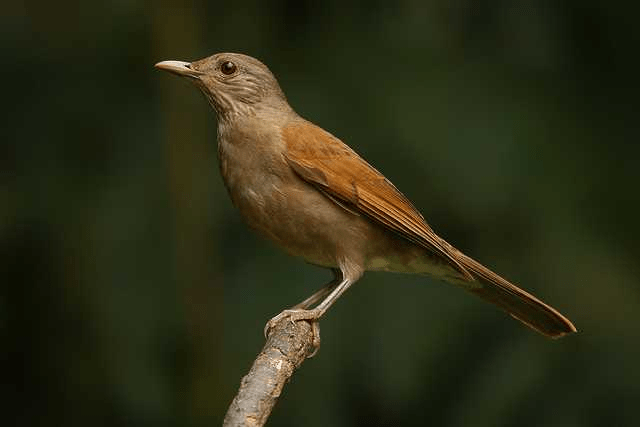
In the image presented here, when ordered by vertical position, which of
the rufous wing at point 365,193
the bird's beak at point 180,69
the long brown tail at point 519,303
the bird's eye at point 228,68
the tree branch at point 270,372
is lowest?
the tree branch at point 270,372

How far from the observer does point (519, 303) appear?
16.2 ft

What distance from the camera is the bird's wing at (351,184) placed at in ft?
15.1

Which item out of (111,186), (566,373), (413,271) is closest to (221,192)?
(111,186)

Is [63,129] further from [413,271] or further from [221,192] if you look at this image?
[413,271]

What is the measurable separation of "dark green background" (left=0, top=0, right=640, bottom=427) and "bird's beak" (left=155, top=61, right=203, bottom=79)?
4.08 ft

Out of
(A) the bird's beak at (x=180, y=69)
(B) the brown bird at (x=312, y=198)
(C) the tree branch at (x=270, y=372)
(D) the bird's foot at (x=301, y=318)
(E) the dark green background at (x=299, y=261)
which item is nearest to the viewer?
(C) the tree branch at (x=270, y=372)

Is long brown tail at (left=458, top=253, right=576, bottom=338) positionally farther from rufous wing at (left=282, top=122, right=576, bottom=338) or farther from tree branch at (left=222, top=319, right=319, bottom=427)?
tree branch at (left=222, top=319, right=319, bottom=427)

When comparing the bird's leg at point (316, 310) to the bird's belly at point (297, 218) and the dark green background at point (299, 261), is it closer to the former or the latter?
the bird's belly at point (297, 218)

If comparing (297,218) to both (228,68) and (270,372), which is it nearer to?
(228,68)

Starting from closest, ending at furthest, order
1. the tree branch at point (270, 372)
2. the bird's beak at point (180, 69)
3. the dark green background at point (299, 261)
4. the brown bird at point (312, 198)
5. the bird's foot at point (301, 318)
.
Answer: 1. the tree branch at point (270, 372)
2. the bird's foot at point (301, 318)
3. the brown bird at point (312, 198)
4. the bird's beak at point (180, 69)
5. the dark green background at point (299, 261)

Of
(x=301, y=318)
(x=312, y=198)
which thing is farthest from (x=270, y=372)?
(x=312, y=198)

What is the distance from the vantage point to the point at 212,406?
19.0 feet

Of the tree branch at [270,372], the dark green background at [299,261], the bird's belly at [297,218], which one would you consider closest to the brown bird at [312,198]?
the bird's belly at [297,218]

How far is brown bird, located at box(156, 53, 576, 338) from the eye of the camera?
451 cm
